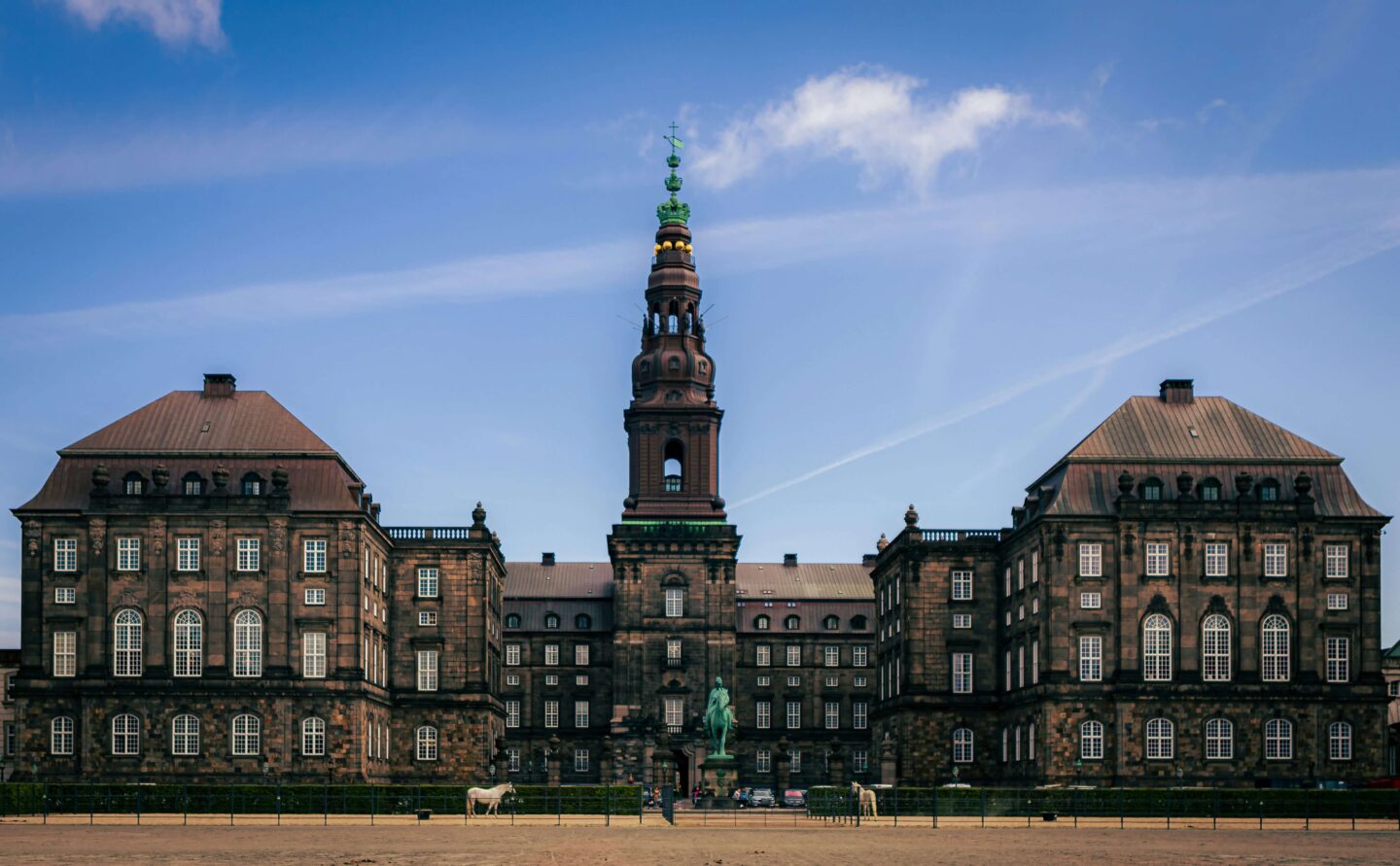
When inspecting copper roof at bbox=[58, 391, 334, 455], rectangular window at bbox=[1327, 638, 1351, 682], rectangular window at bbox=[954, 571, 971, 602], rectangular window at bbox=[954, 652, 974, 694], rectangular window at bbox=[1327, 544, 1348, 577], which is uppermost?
copper roof at bbox=[58, 391, 334, 455]

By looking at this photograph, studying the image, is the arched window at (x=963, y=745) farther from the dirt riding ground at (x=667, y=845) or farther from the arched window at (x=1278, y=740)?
the dirt riding ground at (x=667, y=845)

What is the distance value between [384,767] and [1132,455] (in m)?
48.1

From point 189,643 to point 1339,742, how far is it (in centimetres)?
6259

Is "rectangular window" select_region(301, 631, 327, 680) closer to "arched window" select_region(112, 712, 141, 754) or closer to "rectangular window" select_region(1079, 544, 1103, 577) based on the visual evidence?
"arched window" select_region(112, 712, 141, 754)

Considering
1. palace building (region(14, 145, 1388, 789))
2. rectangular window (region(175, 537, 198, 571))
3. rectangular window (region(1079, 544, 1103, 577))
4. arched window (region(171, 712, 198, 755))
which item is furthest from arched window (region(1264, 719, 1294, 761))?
rectangular window (region(175, 537, 198, 571))

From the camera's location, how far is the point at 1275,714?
111000 millimetres

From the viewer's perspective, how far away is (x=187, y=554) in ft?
373

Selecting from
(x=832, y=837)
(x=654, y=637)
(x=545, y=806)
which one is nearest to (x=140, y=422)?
(x=545, y=806)

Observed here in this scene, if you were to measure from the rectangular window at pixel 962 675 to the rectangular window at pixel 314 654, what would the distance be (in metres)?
38.5

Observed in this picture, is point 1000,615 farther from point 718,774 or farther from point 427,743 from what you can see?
point 427,743

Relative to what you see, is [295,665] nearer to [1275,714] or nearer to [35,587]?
[35,587]

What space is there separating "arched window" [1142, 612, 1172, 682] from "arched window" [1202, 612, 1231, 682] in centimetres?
190

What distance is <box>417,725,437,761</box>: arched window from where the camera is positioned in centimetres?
12862

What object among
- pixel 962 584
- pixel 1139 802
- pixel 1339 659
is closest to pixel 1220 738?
pixel 1339 659
